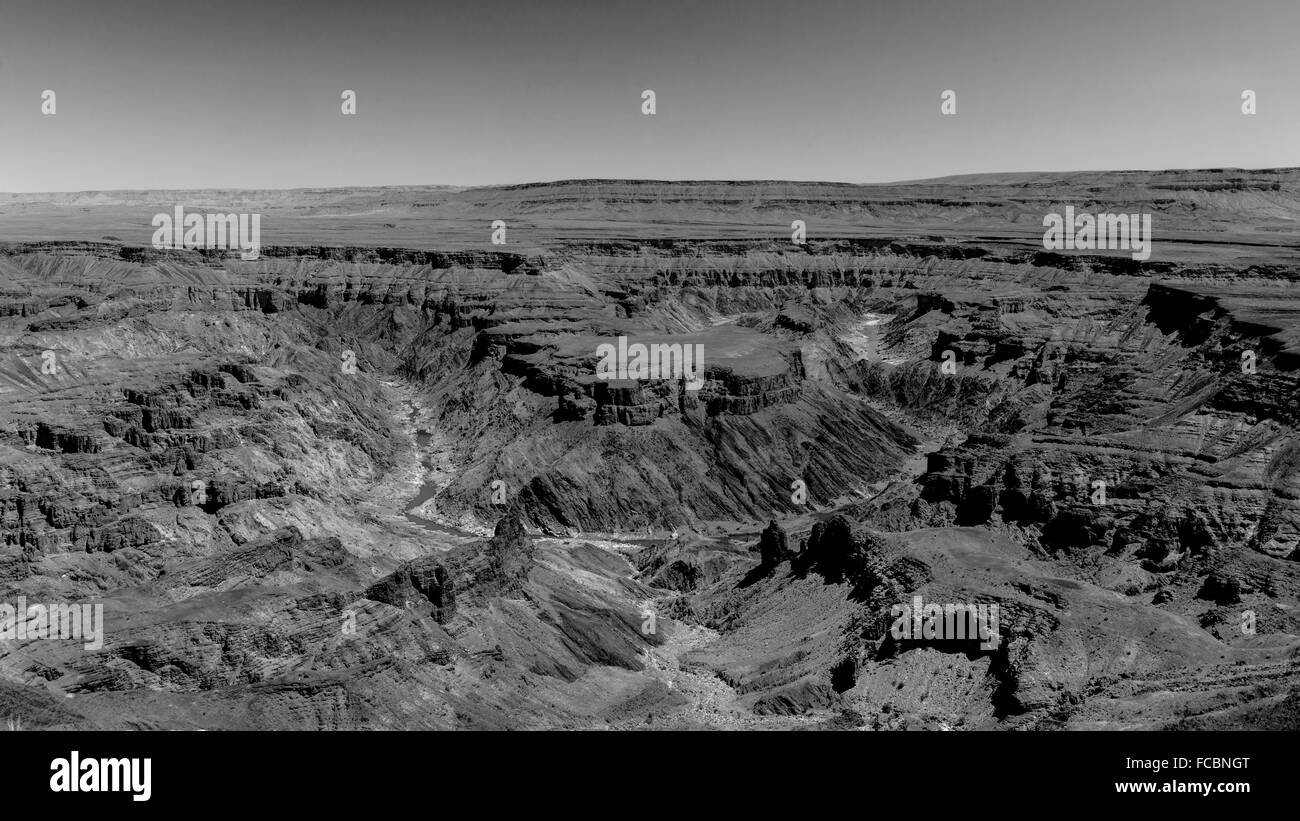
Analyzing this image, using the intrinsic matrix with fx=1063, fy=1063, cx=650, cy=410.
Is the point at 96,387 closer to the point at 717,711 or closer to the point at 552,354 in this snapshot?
the point at 552,354

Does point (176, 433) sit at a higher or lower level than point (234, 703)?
higher

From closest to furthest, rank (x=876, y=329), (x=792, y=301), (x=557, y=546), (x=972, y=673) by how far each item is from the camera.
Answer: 1. (x=972, y=673)
2. (x=557, y=546)
3. (x=876, y=329)
4. (x=792, y=301)

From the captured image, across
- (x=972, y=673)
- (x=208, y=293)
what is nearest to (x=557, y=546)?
(x=972, y=673)

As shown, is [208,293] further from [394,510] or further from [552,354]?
[394,510]

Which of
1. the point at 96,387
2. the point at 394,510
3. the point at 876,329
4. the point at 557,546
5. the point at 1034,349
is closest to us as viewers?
the point at 557,546

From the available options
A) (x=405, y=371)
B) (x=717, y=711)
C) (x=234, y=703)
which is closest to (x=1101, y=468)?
(x=717, y=711)

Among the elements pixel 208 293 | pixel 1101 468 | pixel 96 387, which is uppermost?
pixel 208 293

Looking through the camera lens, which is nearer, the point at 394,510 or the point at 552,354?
the point at 394,510
